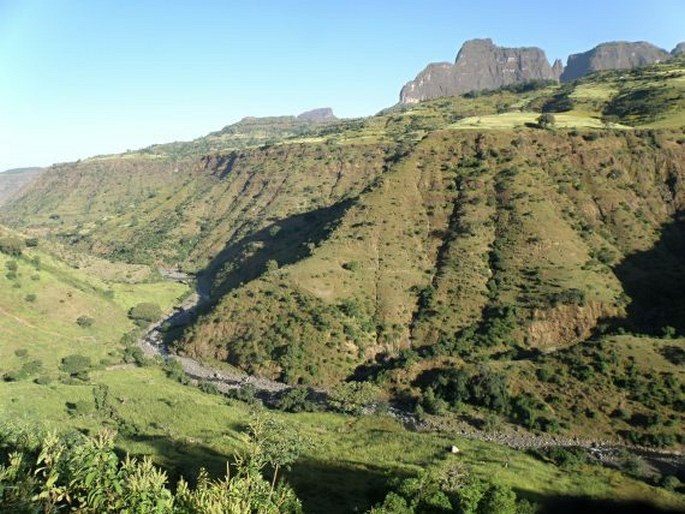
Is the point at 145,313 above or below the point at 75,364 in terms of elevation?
above

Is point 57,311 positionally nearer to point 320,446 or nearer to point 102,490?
point 320,446

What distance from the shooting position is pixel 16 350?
79125mm

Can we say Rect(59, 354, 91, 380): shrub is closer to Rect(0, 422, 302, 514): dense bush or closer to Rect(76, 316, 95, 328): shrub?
Rect(76, 316, 95, 328): shrub

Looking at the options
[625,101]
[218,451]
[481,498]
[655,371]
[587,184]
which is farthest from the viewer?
[625,101]

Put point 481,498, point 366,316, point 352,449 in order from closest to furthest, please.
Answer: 1. point 481,498
2. point 352,449
3. point 366,316

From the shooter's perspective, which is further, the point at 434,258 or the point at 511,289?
the point at 434,258

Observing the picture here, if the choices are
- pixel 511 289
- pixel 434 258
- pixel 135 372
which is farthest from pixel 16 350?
pixel 511 289

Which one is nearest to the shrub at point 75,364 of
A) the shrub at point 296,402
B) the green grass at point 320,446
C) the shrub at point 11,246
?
the green grass at point 320,446

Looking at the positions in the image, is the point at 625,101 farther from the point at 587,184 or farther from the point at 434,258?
the point at 434,258

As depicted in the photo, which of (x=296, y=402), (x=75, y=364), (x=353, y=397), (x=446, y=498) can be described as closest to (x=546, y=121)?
(x=353, y=397)

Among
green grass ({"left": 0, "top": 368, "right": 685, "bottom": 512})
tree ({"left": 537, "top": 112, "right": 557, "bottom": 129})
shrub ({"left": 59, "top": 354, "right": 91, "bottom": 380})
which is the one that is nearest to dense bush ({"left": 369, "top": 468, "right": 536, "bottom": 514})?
green grass ({"left": 0, "top": 368, "right": 685, "bottom": 512})

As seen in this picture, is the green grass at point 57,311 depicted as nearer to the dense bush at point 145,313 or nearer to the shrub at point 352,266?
the dense bush at point 145,313

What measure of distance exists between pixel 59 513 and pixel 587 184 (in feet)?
338

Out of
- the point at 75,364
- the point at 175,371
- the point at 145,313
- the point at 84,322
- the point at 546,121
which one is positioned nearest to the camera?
the point at 175,371
